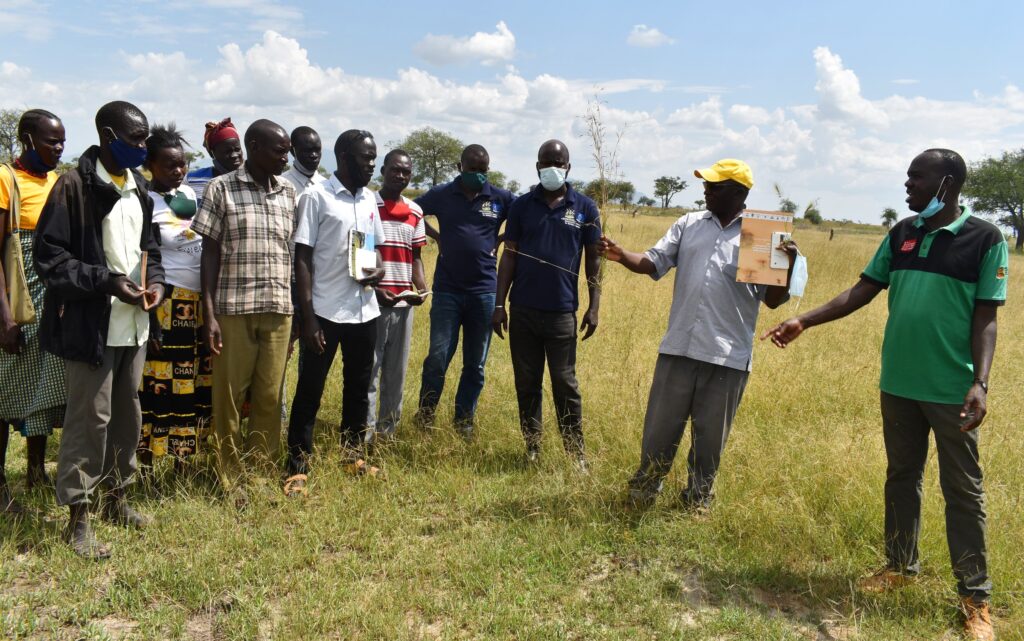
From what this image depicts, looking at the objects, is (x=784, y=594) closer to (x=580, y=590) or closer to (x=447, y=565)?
(x=580, y=590)

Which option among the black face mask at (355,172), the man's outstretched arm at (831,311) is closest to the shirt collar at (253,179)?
the black face mask at (355,172)

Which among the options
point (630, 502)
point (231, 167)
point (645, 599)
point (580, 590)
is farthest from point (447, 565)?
point (231, 167)

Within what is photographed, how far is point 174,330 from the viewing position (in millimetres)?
3869

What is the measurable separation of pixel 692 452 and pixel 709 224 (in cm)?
120

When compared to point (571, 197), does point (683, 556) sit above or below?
below

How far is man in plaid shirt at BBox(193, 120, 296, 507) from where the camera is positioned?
11.6 feet

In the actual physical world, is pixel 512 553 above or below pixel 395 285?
below

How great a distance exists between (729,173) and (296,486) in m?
2.81

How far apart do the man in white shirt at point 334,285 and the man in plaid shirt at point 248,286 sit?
0.36 feet

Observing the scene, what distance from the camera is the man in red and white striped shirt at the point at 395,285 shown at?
4.51m

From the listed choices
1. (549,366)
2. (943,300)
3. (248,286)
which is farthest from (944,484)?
(248,286)

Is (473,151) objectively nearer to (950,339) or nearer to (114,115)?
(114,115)

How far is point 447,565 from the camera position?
318 centimetres

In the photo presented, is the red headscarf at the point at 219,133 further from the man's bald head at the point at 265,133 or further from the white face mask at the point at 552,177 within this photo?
the white face mask at the point at 552,177
